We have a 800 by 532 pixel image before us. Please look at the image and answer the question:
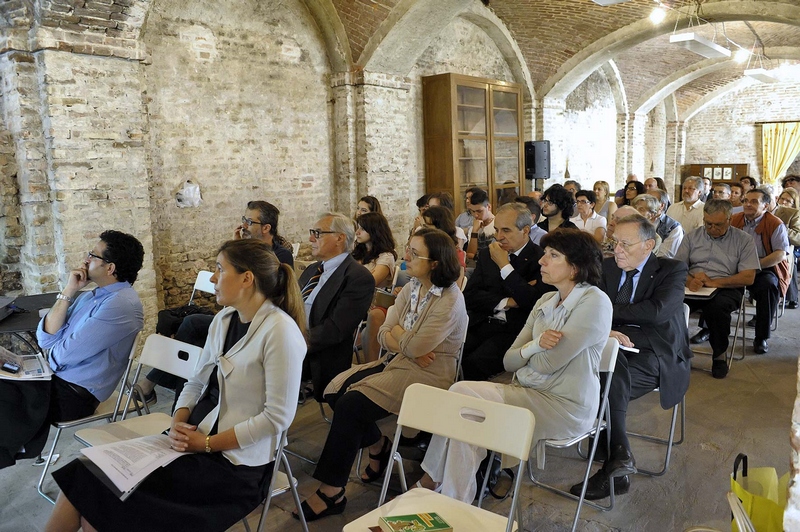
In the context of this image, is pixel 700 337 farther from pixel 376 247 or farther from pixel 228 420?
pixel 228 420

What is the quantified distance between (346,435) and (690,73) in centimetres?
1347

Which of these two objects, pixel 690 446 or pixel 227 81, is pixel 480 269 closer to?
pixel 690 446

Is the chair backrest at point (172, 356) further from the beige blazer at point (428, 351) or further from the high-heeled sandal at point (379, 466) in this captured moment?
the high-heeled sandal at point (379, 466)

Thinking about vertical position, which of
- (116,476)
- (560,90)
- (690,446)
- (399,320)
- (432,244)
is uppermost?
(560,90)

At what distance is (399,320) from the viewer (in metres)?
3.35

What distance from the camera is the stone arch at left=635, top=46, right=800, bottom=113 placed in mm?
12547

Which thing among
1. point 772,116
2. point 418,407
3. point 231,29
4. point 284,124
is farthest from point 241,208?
point 772,116

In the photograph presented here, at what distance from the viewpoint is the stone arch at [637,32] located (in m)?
7.83

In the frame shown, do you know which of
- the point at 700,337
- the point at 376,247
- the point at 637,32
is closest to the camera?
the point at 376,247

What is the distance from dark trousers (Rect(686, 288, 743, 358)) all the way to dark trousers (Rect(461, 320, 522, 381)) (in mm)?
1948

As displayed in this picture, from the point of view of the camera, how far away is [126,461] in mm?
2121

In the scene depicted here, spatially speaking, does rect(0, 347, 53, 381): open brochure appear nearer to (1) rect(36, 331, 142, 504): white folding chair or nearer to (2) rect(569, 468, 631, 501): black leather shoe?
(1) rect(36, 331, 142, 504): white folding chair

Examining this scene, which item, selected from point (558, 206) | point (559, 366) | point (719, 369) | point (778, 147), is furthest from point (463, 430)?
point (778, 147)

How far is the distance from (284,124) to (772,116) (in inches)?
580
